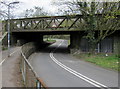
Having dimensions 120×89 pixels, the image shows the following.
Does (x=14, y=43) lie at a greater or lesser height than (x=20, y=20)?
lesser

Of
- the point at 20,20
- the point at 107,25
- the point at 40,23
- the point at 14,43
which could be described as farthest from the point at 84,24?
the point at 14,43

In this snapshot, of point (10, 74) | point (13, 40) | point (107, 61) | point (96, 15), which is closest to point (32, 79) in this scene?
point (10, 74)

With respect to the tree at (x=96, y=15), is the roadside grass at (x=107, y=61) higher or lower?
lower

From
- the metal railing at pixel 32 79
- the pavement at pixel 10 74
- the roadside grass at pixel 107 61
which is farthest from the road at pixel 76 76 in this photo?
the metal railing at pixel 32 79

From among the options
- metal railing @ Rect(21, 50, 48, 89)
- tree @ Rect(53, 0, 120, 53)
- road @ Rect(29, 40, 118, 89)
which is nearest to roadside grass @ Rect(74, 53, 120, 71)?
road @ Rect(29, 40, 118, 89)

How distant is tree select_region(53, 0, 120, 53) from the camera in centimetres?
2900

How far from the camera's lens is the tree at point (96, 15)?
29003 millimetres

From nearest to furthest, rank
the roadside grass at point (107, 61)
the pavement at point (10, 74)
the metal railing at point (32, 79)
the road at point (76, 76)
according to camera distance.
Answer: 1. the metal railing at point (32, 79)
2. the pavement at point (10, 74)
3. the road at point (76, 76)
4. the roadside grass at point (107, 61)

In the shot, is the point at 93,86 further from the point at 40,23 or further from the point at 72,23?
the point at 40,23

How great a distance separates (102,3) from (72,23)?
691 cm

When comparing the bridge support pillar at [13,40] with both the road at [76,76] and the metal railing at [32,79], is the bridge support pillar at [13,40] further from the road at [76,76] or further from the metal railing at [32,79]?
the metal railing at [32,79]

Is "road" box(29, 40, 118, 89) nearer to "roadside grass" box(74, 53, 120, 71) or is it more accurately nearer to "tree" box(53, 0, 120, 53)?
"roadside grass" box(74, 53, 120, 71)

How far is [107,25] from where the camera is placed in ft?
101

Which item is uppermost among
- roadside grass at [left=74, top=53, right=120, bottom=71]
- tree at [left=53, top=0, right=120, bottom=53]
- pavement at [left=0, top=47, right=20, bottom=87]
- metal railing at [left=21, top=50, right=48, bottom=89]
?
tree at [left=53, top=0, right=120, bottom=53]
